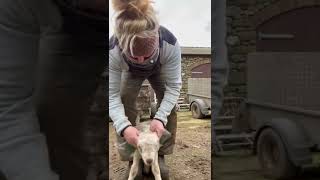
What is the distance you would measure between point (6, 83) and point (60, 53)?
29cm

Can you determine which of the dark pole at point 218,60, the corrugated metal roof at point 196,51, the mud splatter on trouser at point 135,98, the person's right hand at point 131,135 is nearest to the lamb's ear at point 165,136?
the mud splatter on trouser at point 135,98

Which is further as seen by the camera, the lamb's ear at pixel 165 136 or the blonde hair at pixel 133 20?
the lamb's ear at pixel 165 136

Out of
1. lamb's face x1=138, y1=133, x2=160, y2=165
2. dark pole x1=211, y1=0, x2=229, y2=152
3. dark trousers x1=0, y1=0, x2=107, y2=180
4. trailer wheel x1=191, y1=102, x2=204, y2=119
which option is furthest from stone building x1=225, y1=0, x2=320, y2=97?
dark trousers x1=0, y1=0, x2=107, y2=180

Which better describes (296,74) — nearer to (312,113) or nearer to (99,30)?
(312,113)

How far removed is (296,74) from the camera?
2.86 metres

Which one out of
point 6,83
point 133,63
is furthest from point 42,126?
point 133,63

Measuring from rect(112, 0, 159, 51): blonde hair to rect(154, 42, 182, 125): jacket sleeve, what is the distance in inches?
5.2

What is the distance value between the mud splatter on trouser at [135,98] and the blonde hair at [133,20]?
16cm

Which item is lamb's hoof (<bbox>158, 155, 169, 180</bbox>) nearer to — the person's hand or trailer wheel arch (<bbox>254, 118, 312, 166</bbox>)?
the person's hand

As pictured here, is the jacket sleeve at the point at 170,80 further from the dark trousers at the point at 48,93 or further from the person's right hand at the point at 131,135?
the dark trousers at the point at 48,93

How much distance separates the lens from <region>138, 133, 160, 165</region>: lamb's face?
9.42ft

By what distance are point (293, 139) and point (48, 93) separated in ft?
3.92

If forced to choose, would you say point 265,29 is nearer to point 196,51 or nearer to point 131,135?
point 196,51

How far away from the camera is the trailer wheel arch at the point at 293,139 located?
2.82 metres
